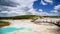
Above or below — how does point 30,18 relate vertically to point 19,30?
above

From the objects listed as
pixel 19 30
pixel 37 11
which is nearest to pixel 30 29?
pixel 19 30

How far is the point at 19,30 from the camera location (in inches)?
81.0

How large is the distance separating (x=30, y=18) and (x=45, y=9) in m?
0.30

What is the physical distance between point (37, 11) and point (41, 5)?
0.13 meters

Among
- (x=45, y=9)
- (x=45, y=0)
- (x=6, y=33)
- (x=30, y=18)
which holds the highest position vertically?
(x=45, y=0)

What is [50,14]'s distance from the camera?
83.2 inches

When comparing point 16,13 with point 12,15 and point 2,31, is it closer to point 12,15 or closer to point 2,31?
point 12,15

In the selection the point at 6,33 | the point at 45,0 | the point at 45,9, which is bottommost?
the point at 6,33

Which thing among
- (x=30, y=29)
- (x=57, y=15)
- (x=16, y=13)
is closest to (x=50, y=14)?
(x=57, y=15)

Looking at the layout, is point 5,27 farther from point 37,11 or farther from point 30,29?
point 37,11

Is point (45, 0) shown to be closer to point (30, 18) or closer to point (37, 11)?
point (37, 11)

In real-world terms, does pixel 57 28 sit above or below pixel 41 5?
below

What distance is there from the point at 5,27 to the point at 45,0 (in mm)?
833

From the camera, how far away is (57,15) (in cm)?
211
